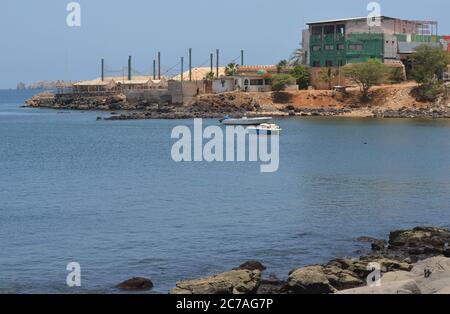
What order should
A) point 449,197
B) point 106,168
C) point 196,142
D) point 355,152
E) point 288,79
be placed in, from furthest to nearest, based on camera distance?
point 288,79 → point 196,142 → point 355,152 → point 106,168 → point 449,197

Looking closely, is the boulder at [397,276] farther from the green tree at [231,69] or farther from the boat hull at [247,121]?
the green tree at [231,69]

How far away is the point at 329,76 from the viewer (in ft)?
343

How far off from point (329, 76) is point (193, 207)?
72.1 meters

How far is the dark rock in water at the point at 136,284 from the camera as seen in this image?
21.4 m

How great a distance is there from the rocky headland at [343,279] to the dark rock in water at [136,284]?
1.17m

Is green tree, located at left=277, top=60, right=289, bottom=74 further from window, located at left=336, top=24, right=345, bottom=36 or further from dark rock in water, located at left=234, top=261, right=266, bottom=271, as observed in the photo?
dark rock in water, located at left=234, top=261, right=266, bottom=271

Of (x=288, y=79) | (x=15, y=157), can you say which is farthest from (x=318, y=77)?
(x=15, y=157)

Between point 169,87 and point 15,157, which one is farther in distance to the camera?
point 169,87

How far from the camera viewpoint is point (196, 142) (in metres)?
71.5

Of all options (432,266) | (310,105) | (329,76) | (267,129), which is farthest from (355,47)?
(432,266)

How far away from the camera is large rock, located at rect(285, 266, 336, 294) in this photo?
20.0m

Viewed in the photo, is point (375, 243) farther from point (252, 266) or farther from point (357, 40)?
point (357, 40)

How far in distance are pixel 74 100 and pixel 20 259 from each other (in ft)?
391

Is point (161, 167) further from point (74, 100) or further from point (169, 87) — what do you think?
point (74, 100)
